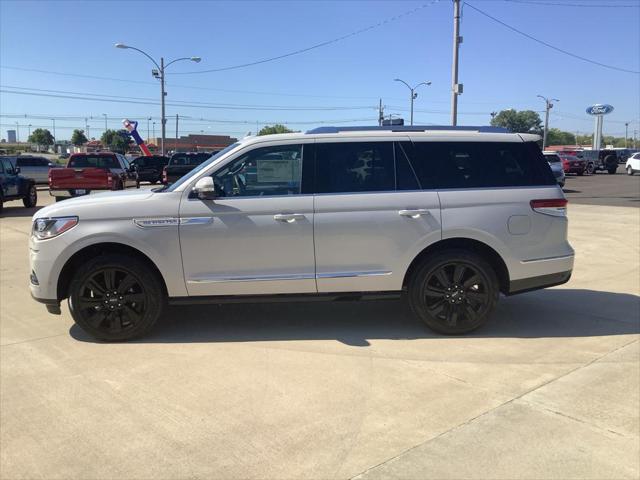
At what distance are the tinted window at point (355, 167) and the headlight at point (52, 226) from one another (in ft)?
7.41

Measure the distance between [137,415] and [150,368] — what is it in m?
0.83

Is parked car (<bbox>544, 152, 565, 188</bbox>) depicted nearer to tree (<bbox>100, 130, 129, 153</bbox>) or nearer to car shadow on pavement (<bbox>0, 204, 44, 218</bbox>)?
car shadow on pavement (<bbox>0, 204, 44, 218</bbox>)

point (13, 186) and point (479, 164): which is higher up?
point (479, 164)

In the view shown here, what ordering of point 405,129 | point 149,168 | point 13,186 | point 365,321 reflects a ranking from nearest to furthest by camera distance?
point 405,129, point 365,321, point 13,186, point 149,168

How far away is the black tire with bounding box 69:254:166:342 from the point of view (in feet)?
16.3

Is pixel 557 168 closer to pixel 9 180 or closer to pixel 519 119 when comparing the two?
pixel 9 180

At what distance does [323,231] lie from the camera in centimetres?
500

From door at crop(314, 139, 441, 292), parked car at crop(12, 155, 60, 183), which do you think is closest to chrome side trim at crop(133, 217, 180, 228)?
door at crop(314, 139, 441, 292)

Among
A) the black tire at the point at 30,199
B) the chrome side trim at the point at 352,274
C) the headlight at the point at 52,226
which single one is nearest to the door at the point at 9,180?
the black tire at the point at 30,199

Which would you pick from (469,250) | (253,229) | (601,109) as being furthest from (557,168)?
(601,109)

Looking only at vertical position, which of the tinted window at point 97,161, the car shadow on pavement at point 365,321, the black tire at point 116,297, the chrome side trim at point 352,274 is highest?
the tinted window at point 97,161

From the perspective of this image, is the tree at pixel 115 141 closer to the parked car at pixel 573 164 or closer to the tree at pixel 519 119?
the tree at pixel 519 119

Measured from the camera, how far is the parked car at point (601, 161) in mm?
44144

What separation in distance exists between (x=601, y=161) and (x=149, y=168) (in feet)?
117
